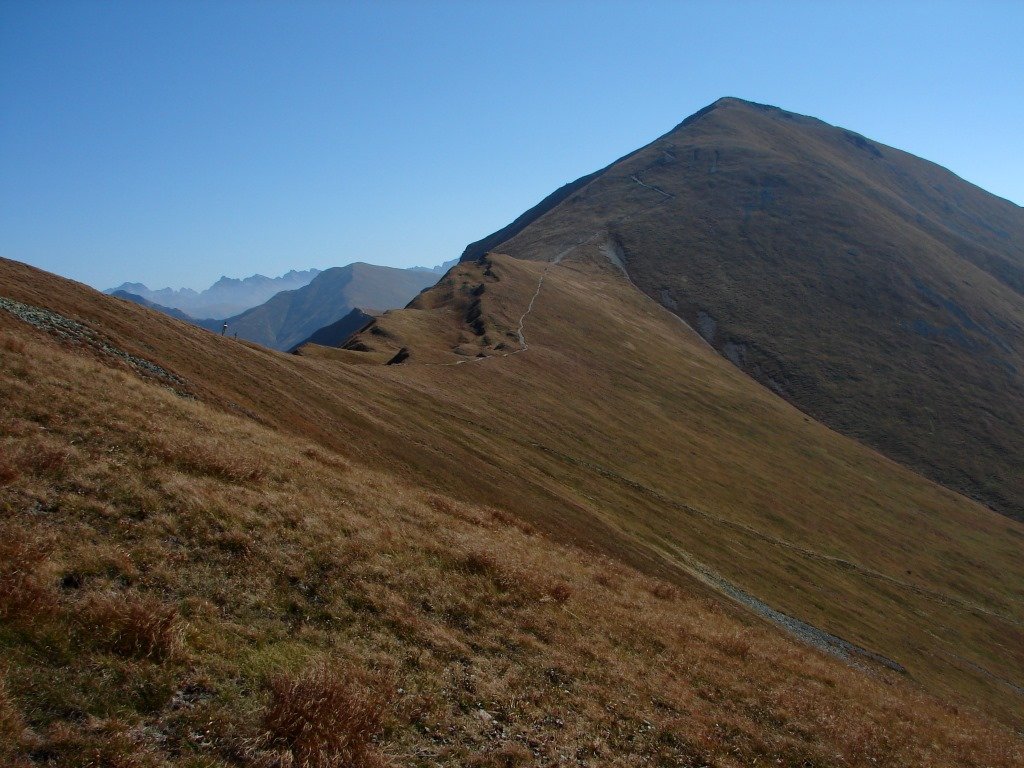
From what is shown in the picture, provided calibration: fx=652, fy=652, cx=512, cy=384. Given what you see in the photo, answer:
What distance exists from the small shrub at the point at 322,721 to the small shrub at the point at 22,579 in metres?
4.18

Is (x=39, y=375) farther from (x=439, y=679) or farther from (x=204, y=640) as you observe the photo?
(x=439, y=679)

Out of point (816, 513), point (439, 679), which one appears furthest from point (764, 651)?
point (816, 513)

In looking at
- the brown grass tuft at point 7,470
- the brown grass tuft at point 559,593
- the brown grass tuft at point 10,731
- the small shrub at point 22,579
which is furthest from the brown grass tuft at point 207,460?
the brown grass tuft at point 10,731

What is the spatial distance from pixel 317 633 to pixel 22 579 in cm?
541

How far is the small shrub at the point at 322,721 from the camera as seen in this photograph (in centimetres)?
1022

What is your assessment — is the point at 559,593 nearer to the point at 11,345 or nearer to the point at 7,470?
the point at 7,470

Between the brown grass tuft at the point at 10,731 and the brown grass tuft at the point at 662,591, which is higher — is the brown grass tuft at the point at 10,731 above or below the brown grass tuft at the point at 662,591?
below

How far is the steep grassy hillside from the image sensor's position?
10.6 m

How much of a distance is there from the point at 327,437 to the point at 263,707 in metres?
28.3

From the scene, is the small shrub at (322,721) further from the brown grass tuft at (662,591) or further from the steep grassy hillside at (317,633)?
the brown grass tuft at (662,591)

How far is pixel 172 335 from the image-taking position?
40.9 meters

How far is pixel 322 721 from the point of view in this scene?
35.1 feet

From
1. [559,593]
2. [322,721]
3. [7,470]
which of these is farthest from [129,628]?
[559,593]

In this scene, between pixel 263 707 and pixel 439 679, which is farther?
pixel 439 679
